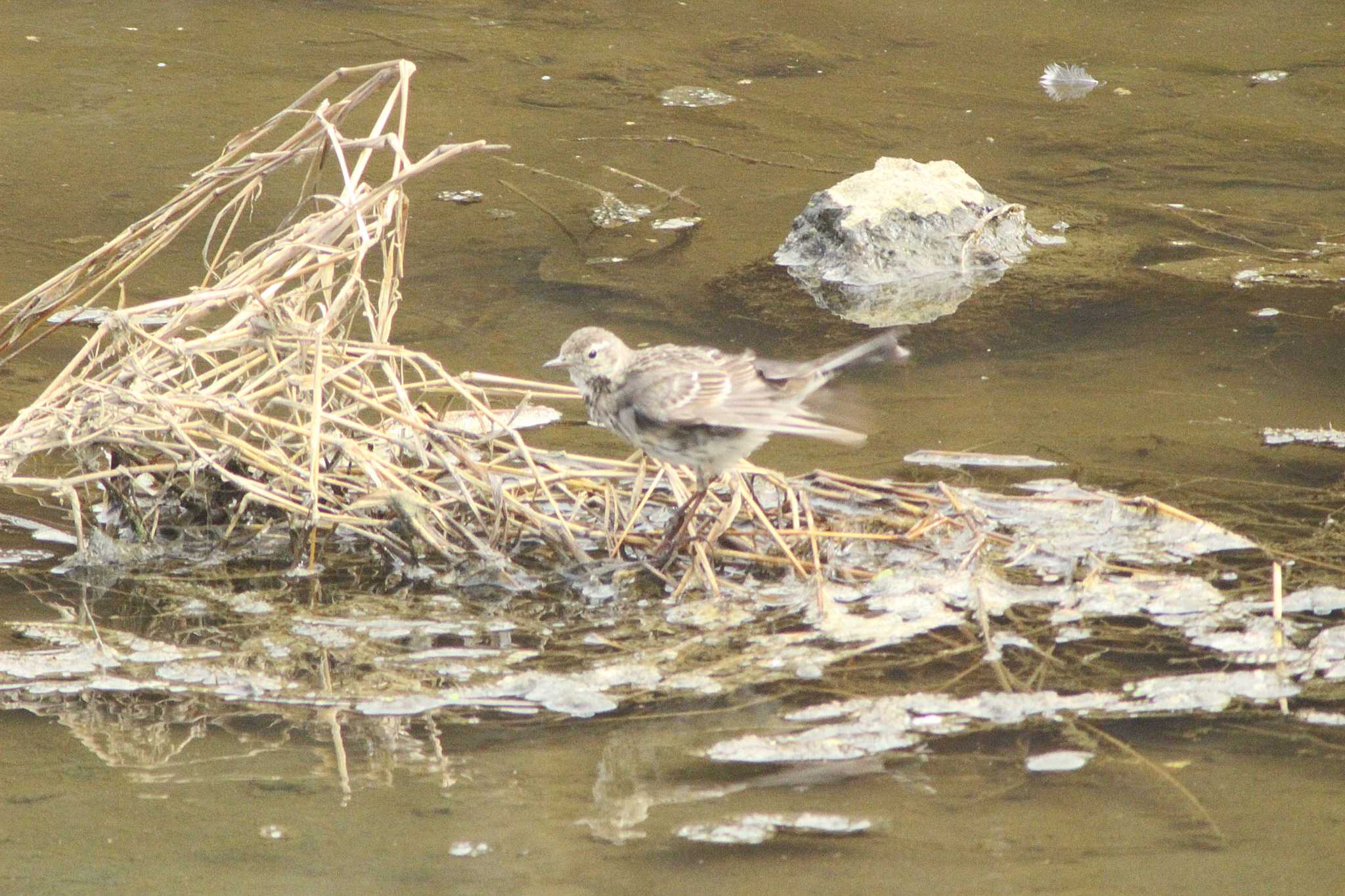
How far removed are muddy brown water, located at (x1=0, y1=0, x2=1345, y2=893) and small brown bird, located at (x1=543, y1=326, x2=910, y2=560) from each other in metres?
0.84

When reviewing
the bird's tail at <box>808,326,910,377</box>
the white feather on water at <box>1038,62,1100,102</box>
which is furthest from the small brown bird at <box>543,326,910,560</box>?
the white feather on water at <box>1038,62,1100,102</box>

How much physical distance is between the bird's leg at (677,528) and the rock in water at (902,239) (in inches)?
115

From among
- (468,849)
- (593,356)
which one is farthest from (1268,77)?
(468,849)

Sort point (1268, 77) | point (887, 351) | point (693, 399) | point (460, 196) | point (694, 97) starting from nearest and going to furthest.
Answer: point (693, 399), point (887, 351), point (460, 196), point (694, 97), point (1268, 77)

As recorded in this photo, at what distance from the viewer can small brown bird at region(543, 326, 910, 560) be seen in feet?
14.2

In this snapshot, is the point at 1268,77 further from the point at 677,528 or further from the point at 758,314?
the point at 677,528

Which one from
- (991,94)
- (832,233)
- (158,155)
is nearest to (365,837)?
(832,233)

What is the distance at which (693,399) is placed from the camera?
4.39 meters

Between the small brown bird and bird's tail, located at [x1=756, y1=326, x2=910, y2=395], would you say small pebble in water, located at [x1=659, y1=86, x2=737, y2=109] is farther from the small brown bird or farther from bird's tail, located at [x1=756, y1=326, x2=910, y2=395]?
the small brown bird

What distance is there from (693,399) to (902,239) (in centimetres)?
371

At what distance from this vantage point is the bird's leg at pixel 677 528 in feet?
15.2

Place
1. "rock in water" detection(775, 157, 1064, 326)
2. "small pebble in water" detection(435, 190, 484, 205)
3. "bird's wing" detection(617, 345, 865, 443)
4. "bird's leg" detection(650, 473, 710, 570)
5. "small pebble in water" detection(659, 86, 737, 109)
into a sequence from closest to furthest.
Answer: "bird's wing" detection(617, 345, 865, 443) → "bird's leg" detection(650, 473, 710, 570) → "rock in water" detection(775, 157, 1064, 326) → "small pebble in water" detection(435, 190, 484, 205) → "small pebble in water" detection(659, 86, 737, 109)

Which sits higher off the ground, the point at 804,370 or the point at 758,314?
the point at 804,370

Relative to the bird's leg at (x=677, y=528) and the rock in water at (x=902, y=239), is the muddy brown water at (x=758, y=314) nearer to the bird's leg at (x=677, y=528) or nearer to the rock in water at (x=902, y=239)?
the rock in water at (x=902, y=239)
